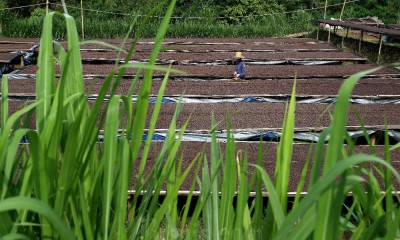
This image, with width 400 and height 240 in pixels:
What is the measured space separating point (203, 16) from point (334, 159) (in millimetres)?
18661

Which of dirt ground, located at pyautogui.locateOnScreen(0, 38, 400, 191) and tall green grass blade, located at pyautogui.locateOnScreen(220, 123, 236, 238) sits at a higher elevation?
tall green grass blade, located at pyautogui.locateOnScreen(220, 123, 236, 238)

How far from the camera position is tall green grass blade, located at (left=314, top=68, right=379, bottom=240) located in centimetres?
70

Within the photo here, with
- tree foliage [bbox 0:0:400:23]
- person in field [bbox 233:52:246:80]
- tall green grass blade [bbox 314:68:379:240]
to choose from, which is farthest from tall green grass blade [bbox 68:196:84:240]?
tree foliage [bbox 0:0:400:23]

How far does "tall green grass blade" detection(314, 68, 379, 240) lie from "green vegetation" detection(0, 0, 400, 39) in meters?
14.8

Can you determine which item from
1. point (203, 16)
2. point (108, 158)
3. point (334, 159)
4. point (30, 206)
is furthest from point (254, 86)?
point (203, 16)

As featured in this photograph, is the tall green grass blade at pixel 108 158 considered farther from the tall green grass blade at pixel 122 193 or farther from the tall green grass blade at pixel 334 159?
the tall green grass blade at pixel 334 159

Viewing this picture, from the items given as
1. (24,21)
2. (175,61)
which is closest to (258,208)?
(175,61)

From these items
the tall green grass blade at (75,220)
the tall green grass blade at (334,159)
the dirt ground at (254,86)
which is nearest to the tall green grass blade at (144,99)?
the tall green grass blade at (75,220)

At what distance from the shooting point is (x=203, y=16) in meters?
19.1

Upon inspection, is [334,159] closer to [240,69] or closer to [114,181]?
[114,181]

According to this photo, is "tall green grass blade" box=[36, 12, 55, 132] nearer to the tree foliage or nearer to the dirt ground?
the dirt ground

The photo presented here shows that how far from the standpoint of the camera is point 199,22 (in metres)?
18.6

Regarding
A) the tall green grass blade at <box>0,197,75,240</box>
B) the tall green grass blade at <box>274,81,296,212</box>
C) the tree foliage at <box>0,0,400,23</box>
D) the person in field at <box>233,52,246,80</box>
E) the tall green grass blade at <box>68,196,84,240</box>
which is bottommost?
the person in field at <box>233,52,246,80</box>

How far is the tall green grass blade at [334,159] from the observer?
27.4 inches
